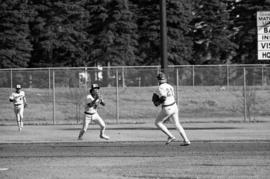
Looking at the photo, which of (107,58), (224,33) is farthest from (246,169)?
(224,33)

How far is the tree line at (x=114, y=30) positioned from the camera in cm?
4959

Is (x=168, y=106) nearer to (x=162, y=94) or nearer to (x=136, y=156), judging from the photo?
(x=162, y=94)

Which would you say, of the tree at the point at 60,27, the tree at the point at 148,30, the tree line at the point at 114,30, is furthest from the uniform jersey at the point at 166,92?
the tree at the point at 148,30

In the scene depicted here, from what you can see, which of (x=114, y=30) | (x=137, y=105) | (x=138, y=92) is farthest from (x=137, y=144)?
(x=114, y=30)

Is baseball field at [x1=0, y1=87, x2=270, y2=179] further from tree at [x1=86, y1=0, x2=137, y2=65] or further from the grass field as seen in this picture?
tree at [x1=86, y1=0, x2=137, y2=65]

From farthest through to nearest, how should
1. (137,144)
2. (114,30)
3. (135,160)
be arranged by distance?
(114,30) < (137,144) < (135,160)

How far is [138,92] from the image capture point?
32250 millimetres

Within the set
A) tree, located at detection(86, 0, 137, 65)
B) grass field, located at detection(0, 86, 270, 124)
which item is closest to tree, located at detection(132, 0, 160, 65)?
tree, located at detection(86, 0, 137, 65)

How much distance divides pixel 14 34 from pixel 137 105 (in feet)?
67.5

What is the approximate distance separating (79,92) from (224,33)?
3324 cm

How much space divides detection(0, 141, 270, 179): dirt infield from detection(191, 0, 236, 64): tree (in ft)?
139

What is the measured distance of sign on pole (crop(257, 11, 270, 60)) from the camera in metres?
17.9

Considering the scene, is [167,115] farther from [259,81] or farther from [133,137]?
[259,81]

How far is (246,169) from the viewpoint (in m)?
10.8
